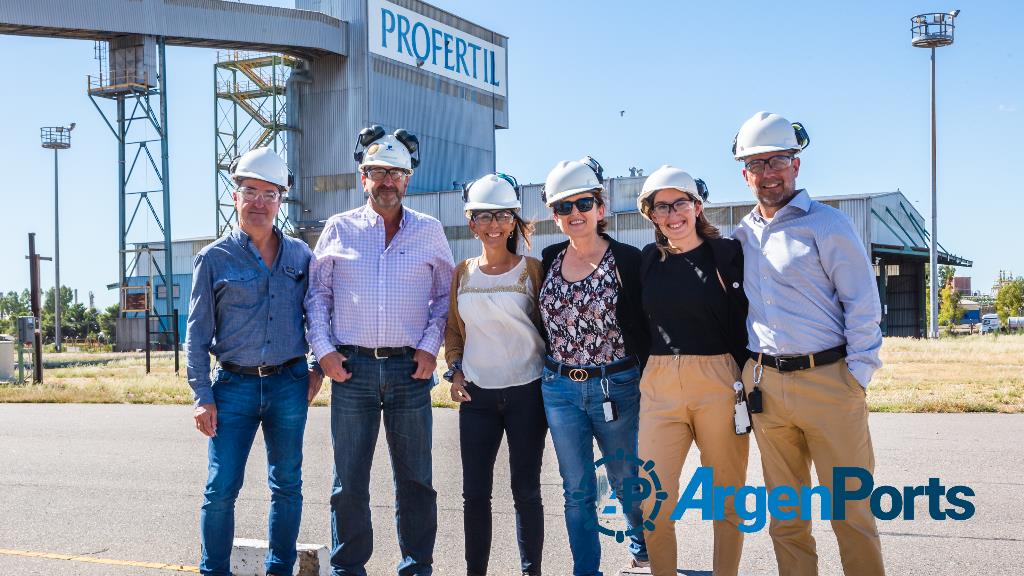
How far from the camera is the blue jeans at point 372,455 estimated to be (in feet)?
16.0

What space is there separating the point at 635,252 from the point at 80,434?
9.41 meters

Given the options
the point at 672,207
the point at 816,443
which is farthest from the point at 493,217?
the point at 816,443

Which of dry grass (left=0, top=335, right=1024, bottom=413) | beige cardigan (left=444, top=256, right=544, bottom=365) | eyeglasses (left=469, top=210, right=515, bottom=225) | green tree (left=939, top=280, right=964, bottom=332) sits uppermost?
eyeglasses (left=469, top=210, right=515, bottom=225)

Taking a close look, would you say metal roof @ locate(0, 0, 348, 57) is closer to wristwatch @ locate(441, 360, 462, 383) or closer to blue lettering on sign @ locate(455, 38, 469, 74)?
blue lettering on sign @ locate(455, 38, 469, 74)

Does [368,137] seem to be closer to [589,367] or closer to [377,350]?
[377,350]

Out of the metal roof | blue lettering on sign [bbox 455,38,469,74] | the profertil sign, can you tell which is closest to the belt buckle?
the metal roof

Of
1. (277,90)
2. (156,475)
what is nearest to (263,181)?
(156,475)

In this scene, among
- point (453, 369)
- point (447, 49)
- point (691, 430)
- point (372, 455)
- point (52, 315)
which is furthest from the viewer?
point (52, 315)

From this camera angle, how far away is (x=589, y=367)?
15.2 feet

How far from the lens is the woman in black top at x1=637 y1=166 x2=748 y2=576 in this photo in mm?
4309

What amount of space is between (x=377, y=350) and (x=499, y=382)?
0.69 m

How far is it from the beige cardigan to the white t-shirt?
3 cm

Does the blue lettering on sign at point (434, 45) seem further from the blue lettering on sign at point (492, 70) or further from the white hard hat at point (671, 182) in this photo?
the white hard hat at point (671, 182)

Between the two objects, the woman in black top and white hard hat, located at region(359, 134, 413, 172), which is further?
white hard hat, located at region(359, 134, 413, 172)
